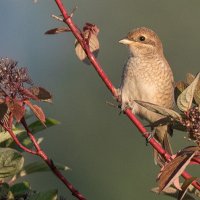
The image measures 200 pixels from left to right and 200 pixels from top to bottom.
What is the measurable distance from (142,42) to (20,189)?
→ 2.65 m

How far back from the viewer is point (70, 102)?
612 inches

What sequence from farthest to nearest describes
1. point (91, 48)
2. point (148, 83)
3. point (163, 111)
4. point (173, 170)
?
point (148, 83) < point (91, 48) < point (163, 111) < point (173, 170)

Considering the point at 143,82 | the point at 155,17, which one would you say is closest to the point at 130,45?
the point at 143,82

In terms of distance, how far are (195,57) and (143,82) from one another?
9.35 m

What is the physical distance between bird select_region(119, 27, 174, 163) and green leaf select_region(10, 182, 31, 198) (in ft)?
6.11

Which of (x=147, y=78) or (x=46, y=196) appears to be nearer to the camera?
(x=46, y=196)

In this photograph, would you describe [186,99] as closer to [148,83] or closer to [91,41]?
[91,41]

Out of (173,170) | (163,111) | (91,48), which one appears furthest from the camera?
(91,48)

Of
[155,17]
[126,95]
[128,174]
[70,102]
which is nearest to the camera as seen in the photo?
[126,95]

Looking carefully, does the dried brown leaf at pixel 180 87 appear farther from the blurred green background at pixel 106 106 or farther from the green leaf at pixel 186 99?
the blurred green background at pixel 106 106

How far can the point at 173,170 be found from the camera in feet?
7.69

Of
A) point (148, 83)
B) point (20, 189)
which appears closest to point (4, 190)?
point (20, 189)

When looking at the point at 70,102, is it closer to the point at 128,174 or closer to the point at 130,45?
the point at 128,174

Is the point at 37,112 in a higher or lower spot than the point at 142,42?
higher
